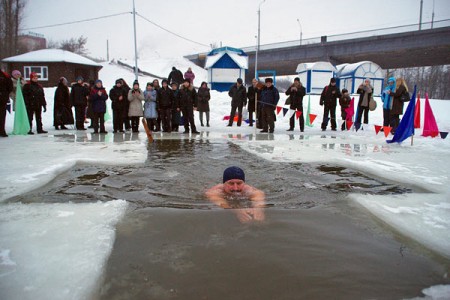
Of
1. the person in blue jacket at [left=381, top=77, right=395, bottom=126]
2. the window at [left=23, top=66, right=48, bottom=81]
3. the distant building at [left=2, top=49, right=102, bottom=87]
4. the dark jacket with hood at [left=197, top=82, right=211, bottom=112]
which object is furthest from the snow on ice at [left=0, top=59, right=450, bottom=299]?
the window at [left=23, top=66, right=48, bottom=81]

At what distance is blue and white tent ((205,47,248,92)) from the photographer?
93.0ft

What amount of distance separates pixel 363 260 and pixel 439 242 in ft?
2.89

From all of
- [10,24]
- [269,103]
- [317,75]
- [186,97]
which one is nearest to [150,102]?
[186,97]

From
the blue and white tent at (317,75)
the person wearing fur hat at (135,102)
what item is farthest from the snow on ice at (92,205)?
the blue and white tent at (317,75)

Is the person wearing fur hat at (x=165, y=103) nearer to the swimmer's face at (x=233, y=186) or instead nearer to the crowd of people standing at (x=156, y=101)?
the crowd of people standing at (x=156, y=101)

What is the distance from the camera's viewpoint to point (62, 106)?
13.0m

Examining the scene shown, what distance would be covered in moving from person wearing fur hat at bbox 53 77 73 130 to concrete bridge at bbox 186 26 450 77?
3193 centimetres

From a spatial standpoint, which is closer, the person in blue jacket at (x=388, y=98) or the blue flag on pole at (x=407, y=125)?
A: the blue flag on pole at (x=407, y=125)

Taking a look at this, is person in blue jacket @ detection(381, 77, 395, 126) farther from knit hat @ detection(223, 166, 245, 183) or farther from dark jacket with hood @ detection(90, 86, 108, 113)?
dark jacket with hood @ detection(90, 86, 108, 113)

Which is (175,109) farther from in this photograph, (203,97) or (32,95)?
(32,95)

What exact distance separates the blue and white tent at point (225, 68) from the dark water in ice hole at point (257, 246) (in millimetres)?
23877

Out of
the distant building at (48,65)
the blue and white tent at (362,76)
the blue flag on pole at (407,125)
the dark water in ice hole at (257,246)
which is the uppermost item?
the distant building at (48,65)

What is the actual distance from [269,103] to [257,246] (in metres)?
9.61

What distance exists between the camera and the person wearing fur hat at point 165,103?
12.2 metres
